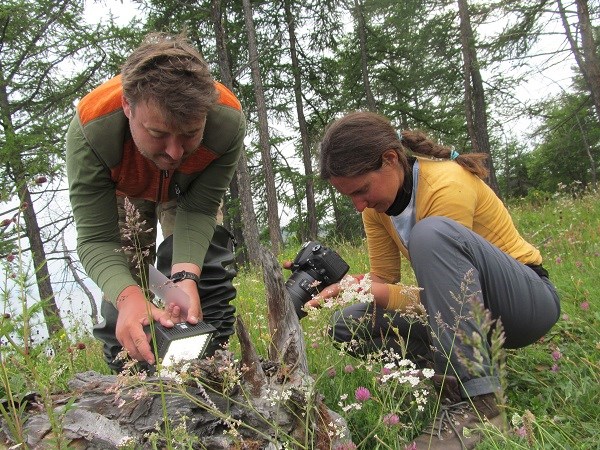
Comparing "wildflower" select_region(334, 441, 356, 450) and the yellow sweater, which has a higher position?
the yellow sweater

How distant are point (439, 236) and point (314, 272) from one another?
0.69 m

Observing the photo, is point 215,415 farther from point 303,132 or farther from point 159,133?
point 303,132

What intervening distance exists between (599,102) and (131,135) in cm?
1095

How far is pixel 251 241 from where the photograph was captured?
10000 mm

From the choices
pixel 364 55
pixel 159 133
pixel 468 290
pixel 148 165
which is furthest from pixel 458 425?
pixel 364 55

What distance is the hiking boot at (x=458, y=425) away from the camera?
1855mm

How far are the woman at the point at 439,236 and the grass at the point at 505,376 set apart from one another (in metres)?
0.17

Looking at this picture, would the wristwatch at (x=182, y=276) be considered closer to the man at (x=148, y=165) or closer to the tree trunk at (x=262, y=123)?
the man at (x=148, y=165)

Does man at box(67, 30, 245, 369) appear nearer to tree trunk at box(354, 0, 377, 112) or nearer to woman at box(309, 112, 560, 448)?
woman at box(309, 112, 560, 448)

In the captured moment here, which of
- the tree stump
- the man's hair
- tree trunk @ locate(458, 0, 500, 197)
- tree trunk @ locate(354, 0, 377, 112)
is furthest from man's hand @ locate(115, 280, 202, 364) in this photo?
tree trunk @ locate(354, 0, 377, 112)

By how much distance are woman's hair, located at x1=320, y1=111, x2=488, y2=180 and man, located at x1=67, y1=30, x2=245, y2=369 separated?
58cm

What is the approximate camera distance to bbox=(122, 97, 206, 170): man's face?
216 cm

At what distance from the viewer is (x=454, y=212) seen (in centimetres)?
234

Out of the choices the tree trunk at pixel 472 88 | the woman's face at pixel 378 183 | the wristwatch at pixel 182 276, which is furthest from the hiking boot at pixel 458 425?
the tree trunk at pixel 472 88
